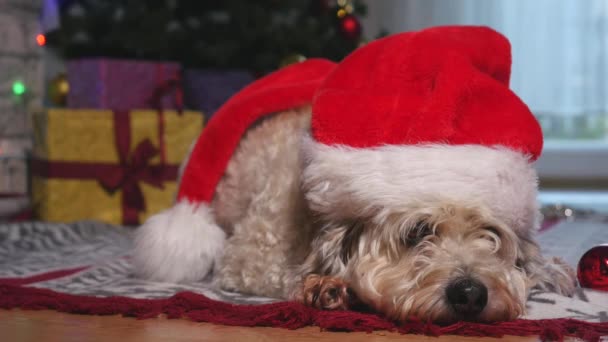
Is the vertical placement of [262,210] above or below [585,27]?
below

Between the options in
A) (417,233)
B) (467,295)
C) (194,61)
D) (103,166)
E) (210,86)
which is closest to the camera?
(467,295)

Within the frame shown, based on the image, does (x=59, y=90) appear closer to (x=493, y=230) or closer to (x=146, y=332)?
(x=146, y=332)

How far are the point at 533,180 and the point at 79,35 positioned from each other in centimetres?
276

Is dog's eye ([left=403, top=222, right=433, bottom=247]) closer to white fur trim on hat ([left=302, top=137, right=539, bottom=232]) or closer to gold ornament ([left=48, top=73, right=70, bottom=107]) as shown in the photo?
white fur trim on hat ([left=302, top=137, right=539, bottom=232])

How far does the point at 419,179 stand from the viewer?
4.67 ft

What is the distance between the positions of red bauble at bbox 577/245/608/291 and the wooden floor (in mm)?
472

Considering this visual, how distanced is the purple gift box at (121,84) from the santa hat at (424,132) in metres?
1.95

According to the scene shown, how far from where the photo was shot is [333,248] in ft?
5.05

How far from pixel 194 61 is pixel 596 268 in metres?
2.60

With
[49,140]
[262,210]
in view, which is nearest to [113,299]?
[262,210]

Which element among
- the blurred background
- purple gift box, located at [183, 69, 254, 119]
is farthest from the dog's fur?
purple gift box, located at [183, 69, 254, 119]

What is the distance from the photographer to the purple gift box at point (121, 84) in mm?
3438

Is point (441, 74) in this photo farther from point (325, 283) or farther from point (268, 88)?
point (268, 88)

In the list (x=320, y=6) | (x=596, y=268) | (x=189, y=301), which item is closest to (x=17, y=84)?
(x=320, y=6)
